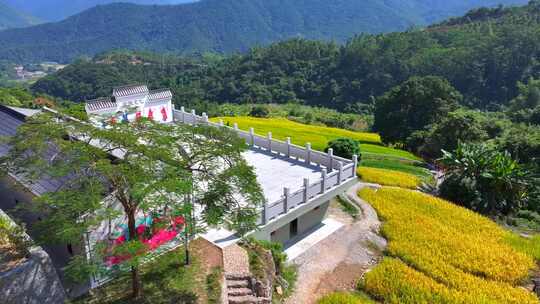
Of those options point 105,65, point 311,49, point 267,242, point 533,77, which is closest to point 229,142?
point 267,242

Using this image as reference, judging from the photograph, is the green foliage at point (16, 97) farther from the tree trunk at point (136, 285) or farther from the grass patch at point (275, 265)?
the tree trunk at point (136, 285)

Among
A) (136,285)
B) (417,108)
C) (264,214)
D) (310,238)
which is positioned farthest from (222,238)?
(417,108)

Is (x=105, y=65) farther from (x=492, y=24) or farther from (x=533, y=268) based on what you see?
(x=533, y=268)

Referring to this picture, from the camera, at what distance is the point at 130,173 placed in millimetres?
8758

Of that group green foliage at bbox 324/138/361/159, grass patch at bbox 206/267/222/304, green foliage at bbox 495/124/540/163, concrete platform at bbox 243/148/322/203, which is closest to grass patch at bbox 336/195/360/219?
concrete platform at bbox 243/148/322/203

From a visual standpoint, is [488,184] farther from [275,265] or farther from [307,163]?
[275,265]

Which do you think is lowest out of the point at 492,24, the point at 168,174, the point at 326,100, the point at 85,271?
the point at 326,100

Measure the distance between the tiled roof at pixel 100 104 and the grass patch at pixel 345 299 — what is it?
14.4 m

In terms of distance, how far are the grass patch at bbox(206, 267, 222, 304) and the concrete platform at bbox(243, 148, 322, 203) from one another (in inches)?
185

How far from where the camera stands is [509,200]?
22.9 meters

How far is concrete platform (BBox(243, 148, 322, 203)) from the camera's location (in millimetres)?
17719

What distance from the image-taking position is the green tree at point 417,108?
46438 millimetres

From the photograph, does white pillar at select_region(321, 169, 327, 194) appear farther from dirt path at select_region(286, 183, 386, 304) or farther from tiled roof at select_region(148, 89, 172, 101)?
tiled roof at select_region(148, 89, 172, 101)

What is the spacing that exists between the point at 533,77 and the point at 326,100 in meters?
43.0
